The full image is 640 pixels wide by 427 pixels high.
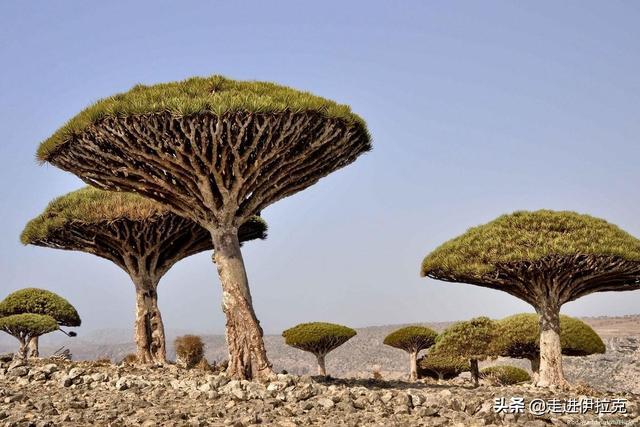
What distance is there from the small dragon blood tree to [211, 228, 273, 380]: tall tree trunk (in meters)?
17.9

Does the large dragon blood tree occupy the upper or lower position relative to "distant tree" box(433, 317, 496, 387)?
upper

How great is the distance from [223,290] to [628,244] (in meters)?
12.7

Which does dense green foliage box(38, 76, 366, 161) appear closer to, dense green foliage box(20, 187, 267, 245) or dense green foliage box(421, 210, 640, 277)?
dense green foliage box(20, 187, 267, 245)

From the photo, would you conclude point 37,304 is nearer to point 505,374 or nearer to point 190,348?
point 190,348

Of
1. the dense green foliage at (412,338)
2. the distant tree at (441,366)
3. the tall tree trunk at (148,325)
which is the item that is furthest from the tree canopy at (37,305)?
the distant tree at (441,366)

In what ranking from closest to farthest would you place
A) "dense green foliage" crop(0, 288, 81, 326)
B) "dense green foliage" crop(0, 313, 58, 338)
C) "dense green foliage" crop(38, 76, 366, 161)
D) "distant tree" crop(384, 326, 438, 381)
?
"dense green foliage" crop(38, 76, 366, 161)
"dense green foliage" crop(0, 313, 58, 338)
"dense green foliage" crop(0, 288, 81, 326)
"distant tree" crop(384, 326, 438, 381)

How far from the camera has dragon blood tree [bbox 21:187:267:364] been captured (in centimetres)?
1983

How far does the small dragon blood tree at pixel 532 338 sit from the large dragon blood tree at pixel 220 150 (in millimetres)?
17305

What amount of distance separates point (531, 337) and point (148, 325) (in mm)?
17643

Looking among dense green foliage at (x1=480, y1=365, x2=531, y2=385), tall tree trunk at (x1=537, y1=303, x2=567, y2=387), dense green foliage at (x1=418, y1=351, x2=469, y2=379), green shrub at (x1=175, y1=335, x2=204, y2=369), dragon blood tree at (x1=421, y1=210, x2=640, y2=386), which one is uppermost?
dragon blood tree at (x1=421, y1=210, x2=640, y2=386)

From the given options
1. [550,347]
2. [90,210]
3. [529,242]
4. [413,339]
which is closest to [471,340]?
[550,347]

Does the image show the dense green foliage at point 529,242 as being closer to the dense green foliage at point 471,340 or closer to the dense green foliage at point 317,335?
the dense green foliage at point 471,340

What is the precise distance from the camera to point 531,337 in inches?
1091

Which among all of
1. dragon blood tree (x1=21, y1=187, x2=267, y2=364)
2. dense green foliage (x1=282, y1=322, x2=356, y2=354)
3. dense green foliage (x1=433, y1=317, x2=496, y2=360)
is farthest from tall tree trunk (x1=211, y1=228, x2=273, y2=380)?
dense green foliage (x1=282, y1=322, x2=356, y2=354)
